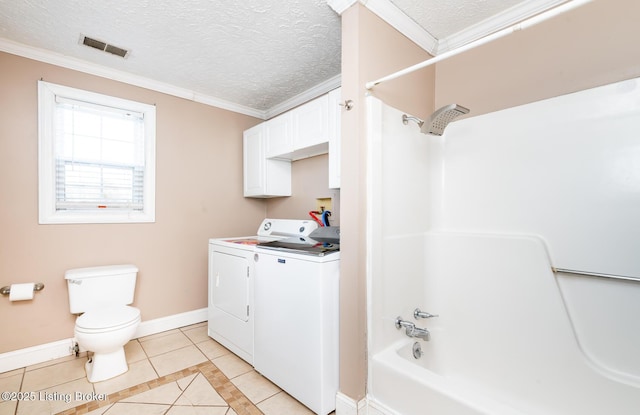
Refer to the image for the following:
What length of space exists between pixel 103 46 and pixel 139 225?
4.65 ft

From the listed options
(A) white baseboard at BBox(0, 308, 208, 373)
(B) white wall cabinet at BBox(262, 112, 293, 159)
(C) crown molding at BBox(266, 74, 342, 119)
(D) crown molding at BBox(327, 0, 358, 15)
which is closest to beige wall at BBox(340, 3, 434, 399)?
(D) crown molding at BBox(327, 0, 358, 15)

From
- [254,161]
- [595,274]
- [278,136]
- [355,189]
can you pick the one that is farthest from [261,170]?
Result: [595,274]

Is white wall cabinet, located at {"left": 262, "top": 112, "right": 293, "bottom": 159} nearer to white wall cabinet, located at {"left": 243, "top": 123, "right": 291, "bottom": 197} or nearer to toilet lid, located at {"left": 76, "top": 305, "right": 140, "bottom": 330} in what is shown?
white wall cabinet, located at {"left": 243, "top": 123, "right": 291, "bottom": 197}

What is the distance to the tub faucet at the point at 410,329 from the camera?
67.9 inches

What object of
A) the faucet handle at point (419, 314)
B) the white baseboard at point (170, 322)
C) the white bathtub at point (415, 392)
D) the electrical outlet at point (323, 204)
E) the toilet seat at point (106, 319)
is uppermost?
the electrical outlet at point (323, 204)

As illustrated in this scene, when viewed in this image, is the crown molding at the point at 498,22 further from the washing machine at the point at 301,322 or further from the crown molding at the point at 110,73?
the crown molding at the point at 110,73

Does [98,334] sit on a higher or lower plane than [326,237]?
lower

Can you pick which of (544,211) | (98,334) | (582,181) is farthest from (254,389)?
(582,181)

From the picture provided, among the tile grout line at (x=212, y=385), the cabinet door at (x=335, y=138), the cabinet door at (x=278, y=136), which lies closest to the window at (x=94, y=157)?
the cabinet door at (x=278, y=136)

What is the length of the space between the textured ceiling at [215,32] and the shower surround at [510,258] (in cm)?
62

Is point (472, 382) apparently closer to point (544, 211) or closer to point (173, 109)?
point (544, 211)

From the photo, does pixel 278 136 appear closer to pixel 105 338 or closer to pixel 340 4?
pixel 340 4

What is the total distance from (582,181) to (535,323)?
788 millimetres

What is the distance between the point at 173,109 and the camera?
2.79 metres
